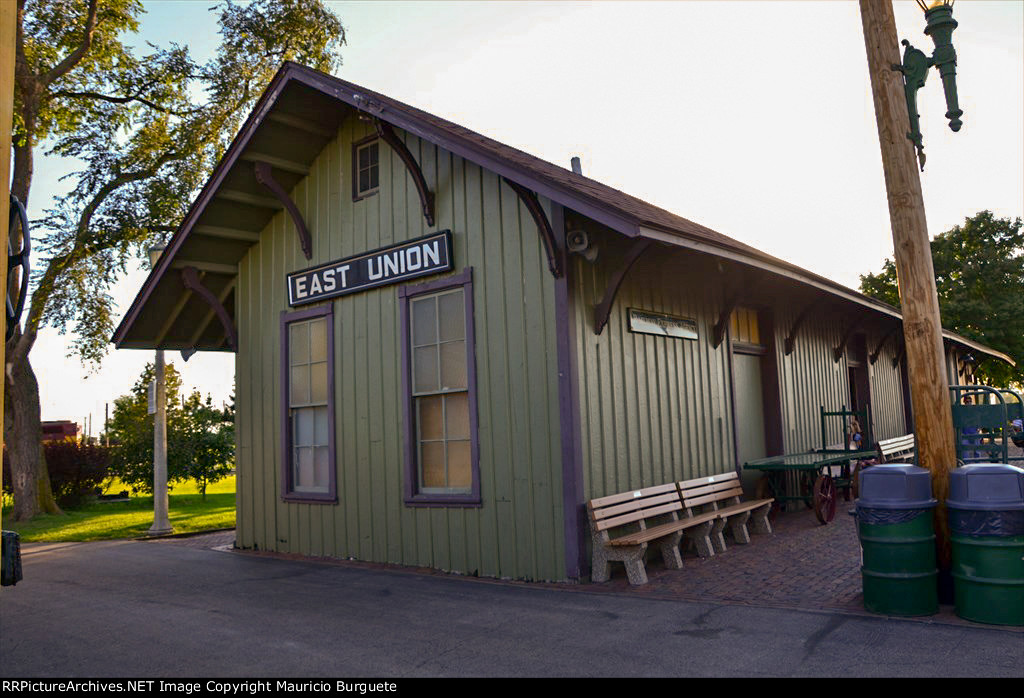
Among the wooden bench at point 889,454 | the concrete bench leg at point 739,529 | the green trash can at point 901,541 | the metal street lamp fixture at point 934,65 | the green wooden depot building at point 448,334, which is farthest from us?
the wooden bench at point 889,454

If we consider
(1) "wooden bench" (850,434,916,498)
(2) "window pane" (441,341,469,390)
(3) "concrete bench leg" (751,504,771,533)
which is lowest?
(3) "concrete bench leg" (751,504,771,533)

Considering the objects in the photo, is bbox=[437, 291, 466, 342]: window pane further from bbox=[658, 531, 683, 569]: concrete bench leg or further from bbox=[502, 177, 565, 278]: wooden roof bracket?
bbox=[658, 531, 683, 569]: concrete bench leg

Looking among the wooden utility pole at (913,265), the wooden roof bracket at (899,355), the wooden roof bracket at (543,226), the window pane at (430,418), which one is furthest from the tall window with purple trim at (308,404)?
the wooden roof bracket at (899,355)

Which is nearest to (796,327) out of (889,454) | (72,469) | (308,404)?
(889,454)

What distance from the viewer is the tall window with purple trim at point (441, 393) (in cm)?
888

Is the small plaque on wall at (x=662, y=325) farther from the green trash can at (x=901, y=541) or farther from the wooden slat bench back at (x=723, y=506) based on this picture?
the green trash can at (x=901, y=541)

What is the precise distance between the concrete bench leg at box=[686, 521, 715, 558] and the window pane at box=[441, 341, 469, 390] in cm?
298

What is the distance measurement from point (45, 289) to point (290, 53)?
8.57 m

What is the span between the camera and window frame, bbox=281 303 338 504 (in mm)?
10266

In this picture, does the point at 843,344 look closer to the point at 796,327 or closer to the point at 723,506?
the point at 796,327

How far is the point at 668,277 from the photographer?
993 cm

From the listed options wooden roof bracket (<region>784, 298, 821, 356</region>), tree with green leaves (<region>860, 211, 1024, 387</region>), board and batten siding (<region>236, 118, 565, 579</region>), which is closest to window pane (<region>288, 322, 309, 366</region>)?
board and batten siding (<region>236, 118, 565, 579</region>)

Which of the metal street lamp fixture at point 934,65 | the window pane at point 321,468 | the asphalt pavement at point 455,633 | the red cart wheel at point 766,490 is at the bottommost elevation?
→ the asphalt pavement at point 455,633

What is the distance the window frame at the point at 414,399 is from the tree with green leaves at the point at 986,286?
3544 centimetres
